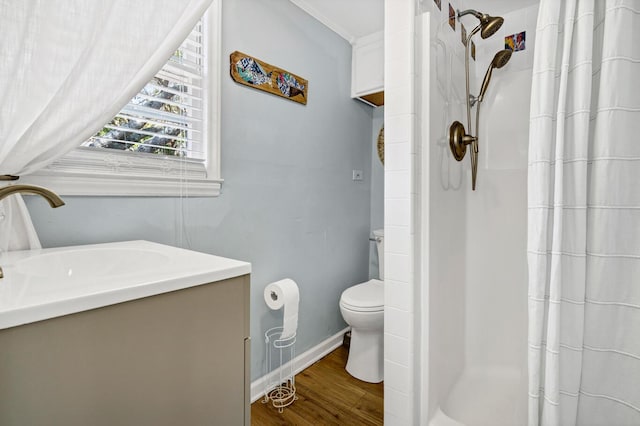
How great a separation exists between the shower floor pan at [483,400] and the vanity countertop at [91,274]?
122cm

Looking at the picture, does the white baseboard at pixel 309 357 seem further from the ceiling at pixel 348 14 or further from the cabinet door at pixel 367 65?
the ceiling at pixel 348 14

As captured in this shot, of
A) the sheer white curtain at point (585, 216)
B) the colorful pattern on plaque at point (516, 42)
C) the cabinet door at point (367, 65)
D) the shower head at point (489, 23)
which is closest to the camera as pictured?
the sheer white curtain at point (585, 216)

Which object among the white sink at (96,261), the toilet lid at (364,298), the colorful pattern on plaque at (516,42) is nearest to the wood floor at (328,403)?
the toilet lid at (364,298)

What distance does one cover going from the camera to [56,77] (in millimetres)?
753

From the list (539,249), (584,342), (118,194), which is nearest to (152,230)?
(118,194)

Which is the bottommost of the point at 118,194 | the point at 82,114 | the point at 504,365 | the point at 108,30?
the point at 504,365

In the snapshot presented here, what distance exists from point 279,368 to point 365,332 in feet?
1.82

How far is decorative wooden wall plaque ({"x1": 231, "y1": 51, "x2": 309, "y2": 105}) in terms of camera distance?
1589mm

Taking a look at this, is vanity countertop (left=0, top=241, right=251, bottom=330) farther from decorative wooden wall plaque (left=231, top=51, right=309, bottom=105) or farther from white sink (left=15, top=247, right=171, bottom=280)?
decorative wooden wall plaque (left=231, top=51, right=309, bottom=105)

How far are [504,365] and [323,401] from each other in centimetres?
108

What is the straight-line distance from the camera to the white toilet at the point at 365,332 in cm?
180

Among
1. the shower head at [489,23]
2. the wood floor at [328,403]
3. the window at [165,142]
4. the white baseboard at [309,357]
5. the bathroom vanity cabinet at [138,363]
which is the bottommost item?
the wood floor at [328,403]

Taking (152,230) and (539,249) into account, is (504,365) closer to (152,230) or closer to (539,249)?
(539,249)

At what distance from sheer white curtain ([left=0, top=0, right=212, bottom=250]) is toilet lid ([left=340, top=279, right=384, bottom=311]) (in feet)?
4.89
